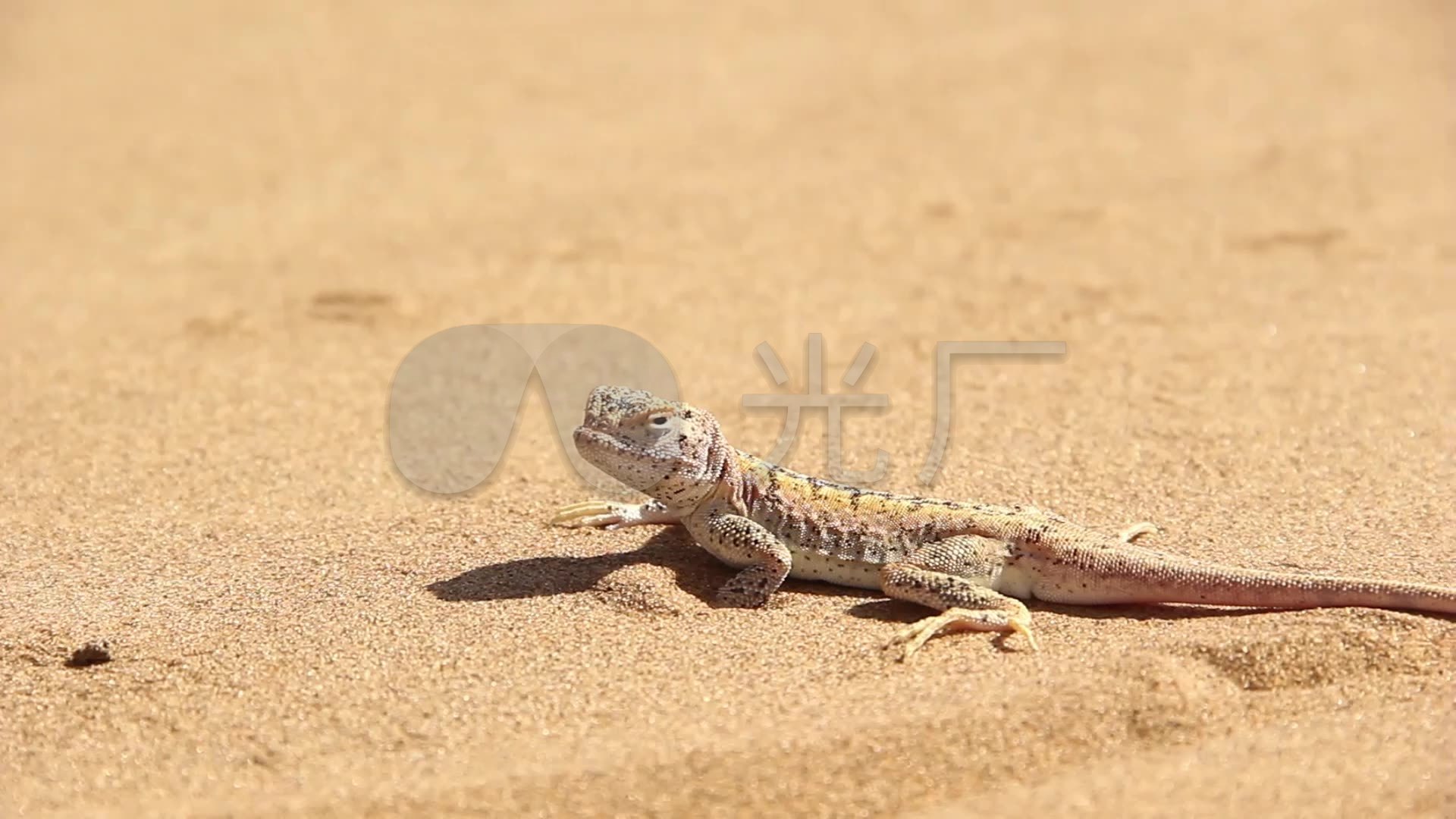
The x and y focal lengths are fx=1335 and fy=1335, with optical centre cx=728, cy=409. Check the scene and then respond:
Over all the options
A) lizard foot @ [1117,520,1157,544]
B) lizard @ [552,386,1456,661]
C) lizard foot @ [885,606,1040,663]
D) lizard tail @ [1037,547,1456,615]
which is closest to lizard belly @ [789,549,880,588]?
lizard @ [552,386,1456,661]

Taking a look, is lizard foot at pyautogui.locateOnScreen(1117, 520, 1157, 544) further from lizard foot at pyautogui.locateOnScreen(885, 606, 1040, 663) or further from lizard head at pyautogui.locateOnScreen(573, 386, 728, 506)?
lizard head at pyautogui.locateOnScreen(573, 386, 728, 506)

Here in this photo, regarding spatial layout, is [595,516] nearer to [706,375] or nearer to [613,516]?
[613,516]

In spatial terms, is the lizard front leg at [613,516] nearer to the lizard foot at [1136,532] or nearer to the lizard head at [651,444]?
the lizard head at [651,444]

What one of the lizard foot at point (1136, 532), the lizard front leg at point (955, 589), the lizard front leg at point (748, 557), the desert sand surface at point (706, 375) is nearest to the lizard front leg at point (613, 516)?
the desert sand surface at point (706, 375)

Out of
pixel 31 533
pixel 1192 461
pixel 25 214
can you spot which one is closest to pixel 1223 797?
pixel 1192 461

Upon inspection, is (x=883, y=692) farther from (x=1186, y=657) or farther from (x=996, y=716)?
(x=1186, y=657)

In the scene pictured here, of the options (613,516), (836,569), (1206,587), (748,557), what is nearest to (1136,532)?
(1206,587)
